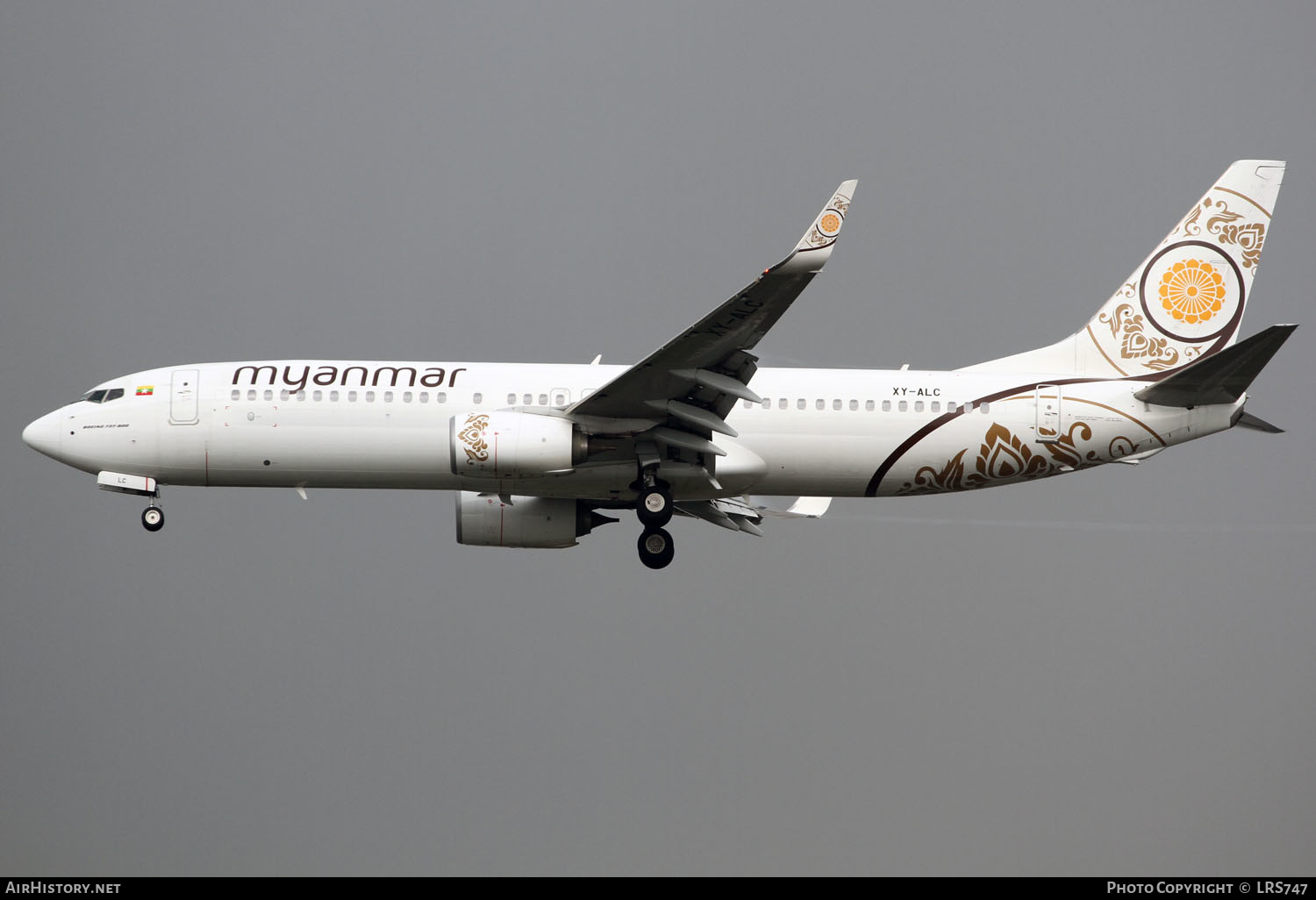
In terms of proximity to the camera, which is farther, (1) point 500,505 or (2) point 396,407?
(1) point 500,505

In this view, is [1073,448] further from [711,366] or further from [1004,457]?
[711,366]

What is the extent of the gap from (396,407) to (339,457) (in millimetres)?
1479

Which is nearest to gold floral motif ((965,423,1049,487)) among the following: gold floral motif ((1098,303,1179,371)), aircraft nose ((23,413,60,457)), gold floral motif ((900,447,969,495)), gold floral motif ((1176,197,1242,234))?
gold floral motif ((900,447,969,495))

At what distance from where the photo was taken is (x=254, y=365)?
1407 inches

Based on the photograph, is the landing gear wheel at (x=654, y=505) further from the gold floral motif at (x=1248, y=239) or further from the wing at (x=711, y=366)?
the gold floral motif at (x=1248, y=239)

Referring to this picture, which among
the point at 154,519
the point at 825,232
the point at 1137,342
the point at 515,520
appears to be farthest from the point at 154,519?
the point at 1137,342

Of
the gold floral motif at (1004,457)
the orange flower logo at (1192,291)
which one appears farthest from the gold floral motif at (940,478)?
the orange flower logo at (1192,291)

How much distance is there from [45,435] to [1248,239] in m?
25.3

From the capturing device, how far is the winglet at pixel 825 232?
28.7m

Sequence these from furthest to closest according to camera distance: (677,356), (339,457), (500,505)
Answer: (500,505), (339,457), (677,356)

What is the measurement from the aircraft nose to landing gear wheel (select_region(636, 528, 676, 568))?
1198 cm

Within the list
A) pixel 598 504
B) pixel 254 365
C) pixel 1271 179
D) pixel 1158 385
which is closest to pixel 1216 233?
pixel 1271 179

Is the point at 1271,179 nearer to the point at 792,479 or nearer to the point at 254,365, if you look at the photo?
the point at 792,479

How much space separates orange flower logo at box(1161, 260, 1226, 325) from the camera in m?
37.5
